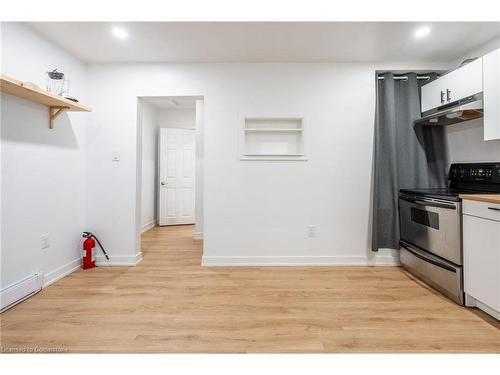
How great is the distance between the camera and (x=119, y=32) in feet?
8.14

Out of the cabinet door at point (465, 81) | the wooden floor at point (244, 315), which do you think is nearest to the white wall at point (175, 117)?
the wooden floor at point (244, 315)

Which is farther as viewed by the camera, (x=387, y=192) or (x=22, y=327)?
(x=387, y=192)

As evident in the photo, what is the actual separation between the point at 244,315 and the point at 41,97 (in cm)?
244

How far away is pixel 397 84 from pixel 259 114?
5.48 ft

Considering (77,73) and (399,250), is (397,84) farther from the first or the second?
(77,73)

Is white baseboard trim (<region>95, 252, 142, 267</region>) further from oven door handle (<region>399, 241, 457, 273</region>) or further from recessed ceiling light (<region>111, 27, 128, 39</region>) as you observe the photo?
oven door handle (<region>399, 241, 457, 273</region>)

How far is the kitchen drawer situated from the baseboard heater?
145 inches

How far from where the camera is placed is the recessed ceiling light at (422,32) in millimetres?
2412

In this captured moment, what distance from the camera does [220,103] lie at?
314 centimetres

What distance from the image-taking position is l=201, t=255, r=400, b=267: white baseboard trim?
124 inches

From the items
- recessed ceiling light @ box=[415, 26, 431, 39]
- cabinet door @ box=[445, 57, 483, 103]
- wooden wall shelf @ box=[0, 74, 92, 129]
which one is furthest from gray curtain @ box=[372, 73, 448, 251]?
wooden wall shelf @ box=[0, 74, 92, 129]

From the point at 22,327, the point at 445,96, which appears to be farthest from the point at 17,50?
the point at 445,96

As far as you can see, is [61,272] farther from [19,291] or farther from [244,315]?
[244,315]

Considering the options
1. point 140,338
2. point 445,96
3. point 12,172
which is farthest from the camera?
point 445,96
